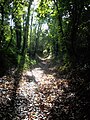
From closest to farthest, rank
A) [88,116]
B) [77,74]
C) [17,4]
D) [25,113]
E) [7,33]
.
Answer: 1. [88,116]
2. [25,113]
3. [77,74]
4. [17,4]
5. [7,33]

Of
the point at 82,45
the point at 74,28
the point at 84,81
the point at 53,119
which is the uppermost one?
the point at 74,28

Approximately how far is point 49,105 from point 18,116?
1.86m

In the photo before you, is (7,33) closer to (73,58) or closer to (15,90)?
(73,58)

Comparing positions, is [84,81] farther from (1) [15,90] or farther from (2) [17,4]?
(2) [17,4]

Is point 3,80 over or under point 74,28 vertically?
under

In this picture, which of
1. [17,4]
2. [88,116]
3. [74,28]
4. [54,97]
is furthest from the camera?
[17,4]

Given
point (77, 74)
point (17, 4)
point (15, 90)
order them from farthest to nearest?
point (17, 4), point (77, 74), point (15, 90)

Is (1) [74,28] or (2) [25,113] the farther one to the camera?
(1) [74,28]

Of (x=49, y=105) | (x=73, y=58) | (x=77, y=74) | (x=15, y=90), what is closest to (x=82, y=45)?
(x=73, y=58)

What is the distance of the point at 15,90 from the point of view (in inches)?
475

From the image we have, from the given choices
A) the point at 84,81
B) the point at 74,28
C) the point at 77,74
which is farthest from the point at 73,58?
the point at 84,81

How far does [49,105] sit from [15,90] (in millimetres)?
3117

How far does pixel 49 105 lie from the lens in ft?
31.5

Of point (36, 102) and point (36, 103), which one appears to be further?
point (36, 102)
